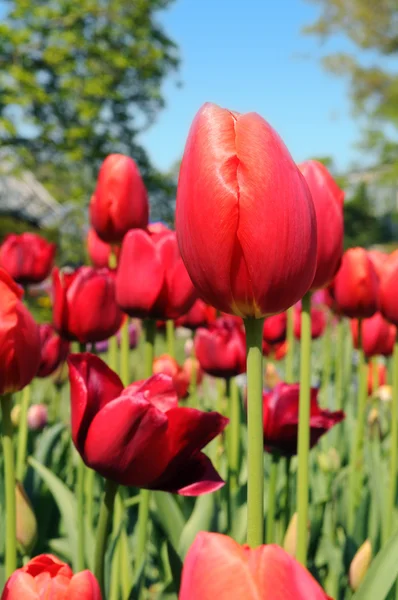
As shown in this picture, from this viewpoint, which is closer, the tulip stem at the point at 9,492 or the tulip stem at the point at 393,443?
the tulip stem at the point at 9,492

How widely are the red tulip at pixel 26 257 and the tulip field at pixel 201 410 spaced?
0.01m

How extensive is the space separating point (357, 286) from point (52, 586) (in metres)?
1.02

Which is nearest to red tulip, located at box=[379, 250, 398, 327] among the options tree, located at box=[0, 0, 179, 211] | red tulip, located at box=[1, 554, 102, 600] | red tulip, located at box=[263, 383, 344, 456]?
red tulip, located at box=[263, 383, 344, 456]

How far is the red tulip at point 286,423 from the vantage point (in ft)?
3.79

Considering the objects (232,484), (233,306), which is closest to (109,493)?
(233,306)

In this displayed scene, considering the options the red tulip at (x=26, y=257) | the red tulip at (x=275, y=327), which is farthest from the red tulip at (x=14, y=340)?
the red tulip at (x=275, y=327)

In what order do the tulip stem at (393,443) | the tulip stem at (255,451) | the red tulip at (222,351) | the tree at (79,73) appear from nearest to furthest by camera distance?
the tulip stem at (255,451)
the tulip stem at (393,443)
the red tulip at (222,351)
the tree at (79,73)

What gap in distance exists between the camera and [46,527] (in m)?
1.63

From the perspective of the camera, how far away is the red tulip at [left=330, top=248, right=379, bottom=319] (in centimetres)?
146

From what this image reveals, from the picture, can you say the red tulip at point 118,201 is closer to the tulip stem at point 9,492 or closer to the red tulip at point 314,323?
the tulip stem at point 9,492

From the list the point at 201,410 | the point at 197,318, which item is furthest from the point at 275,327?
the point at 201,410

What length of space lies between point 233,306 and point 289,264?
6 cm

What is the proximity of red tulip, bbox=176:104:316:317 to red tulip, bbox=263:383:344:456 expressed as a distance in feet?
1.92

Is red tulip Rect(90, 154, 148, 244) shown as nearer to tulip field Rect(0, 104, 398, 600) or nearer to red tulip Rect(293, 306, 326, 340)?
tulip field Rect(0, 104, 398, 600)
